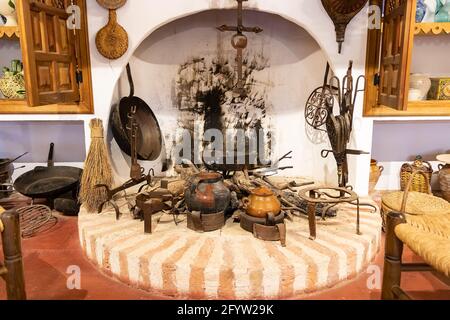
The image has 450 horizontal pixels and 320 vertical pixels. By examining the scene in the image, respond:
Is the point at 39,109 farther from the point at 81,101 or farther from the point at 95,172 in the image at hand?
the point at 95,172

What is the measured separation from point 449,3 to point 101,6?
89.0 inches

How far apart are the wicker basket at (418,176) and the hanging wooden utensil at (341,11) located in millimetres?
1185

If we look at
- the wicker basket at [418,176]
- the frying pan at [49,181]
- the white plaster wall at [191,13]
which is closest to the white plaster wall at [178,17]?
the white plaster wall at [191,13]

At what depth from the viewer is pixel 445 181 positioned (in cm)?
301

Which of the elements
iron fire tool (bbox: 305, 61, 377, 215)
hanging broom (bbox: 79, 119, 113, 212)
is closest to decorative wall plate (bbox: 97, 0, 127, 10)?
hanging broom (bbox: 79, 119, 113, 212)

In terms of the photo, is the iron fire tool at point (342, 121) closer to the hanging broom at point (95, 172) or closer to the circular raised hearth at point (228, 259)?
the circular raised hearth at point (228, 259)

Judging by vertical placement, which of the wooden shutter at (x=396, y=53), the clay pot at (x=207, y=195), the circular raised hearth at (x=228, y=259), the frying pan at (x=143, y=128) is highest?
the wooden shutter at (x=396, y=53)

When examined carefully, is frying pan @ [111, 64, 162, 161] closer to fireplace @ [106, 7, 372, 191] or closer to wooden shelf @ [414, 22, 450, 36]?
fireplace @ [106, 7, 372, 191]

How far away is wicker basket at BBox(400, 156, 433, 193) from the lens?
2988mm

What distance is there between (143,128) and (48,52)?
1042 mm

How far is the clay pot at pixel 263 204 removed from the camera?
217 centimetres

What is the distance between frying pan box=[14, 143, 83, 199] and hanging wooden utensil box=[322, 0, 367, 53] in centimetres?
209
